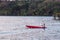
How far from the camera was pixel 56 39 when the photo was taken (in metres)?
11.4

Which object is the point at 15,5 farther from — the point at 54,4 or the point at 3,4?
the point at 54,4

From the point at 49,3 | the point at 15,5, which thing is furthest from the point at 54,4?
the point at 15,5

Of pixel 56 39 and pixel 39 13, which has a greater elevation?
pixel 56 39

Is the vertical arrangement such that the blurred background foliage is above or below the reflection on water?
below

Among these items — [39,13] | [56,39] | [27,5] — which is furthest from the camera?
[27,5]

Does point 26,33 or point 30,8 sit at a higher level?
point 26,33

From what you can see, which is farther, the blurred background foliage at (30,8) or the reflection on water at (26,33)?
the blurred background foliage at (30,8)

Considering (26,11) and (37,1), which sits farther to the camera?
(37,1)

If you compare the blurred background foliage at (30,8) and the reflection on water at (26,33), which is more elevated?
the reflection on water at (26,33)

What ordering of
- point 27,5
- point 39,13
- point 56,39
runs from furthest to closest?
1. point 27,5
2. point 39,13
3. point 56,39

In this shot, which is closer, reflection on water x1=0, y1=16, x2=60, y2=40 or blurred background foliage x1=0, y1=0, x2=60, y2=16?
reflection on water x1=0, y1=16, x2=60, y2=40

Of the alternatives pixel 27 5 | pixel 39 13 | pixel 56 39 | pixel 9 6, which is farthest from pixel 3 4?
pixel 56 39

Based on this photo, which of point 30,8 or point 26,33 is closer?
point 26,33

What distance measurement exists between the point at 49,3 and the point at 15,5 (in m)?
5.51
